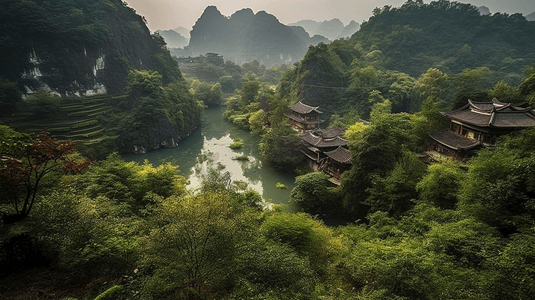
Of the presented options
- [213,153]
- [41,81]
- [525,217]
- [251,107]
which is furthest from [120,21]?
[525,217]

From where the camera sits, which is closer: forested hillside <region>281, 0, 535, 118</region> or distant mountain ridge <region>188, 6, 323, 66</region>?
forested hillside <region>281, 0, 535, 118</region>

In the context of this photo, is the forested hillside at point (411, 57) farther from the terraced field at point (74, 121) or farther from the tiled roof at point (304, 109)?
the terraced field at point (74, 121)

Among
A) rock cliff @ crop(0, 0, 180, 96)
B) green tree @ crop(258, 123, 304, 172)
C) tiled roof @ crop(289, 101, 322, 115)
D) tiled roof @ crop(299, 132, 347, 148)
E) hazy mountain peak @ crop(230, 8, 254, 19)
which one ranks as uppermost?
hazy mountain peak @ crop(230, 8, 254, 19)

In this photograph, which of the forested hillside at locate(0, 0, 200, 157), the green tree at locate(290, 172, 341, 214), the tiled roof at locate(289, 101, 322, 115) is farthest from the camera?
the tiled roof at locate(289, 101, 322, 115)

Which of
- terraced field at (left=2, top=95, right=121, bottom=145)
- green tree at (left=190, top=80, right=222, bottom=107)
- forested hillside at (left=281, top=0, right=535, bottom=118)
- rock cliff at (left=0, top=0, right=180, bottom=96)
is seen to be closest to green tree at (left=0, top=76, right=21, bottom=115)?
terraced field at (left=2, top=95, right=121, bottom=145)

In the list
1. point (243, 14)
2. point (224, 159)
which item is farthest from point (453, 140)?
point (243, 14)

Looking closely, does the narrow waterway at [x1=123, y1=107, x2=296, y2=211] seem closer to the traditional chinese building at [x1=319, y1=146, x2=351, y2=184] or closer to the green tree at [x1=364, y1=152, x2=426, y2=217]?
the traditional chinese building at [x1=319, y1=146, x2=351, y2=184]

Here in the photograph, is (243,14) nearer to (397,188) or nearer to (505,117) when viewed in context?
(505,117)

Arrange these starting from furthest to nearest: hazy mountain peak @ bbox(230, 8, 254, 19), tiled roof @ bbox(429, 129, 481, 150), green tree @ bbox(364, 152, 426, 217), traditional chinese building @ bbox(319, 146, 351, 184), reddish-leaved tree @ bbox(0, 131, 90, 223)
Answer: hazy mountain peak @ bbox(230, 8, 254, 19) < traditional chinese building @ bbox(319, 146, 351, 184) < tiled roof @ bbox(429, 129, 481, 150) < green tree @ bbox(364, 152, 426, 217) < reddish-leaved tree @ bbox(0, 131, 90, 223)
